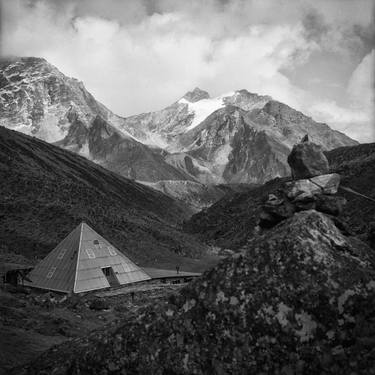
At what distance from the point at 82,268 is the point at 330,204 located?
38.3 m

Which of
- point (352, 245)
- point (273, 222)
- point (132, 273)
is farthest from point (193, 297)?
point (132, 273)

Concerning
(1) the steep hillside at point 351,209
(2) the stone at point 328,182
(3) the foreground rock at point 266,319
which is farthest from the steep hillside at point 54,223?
(3) the foreground rock at point 266,319

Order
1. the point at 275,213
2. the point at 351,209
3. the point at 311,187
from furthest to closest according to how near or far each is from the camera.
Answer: the point at 351,209 < the point at 311,187 < the point at 275,213

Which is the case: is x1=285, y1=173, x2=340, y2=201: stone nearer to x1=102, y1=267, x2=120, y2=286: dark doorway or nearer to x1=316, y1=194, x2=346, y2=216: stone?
x1=316, y1=194, x2=346, y2=216: stone

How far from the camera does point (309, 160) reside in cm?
1477

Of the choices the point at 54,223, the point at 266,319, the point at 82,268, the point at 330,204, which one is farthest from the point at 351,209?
the point at 266,319

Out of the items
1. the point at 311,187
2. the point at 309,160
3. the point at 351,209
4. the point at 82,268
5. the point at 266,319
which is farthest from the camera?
the point at 351,209

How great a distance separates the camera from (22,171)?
12925 centimetres

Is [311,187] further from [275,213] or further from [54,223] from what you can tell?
[54,223]

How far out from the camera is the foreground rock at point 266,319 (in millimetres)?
6918

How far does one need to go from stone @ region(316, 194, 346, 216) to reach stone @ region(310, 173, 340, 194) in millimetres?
594

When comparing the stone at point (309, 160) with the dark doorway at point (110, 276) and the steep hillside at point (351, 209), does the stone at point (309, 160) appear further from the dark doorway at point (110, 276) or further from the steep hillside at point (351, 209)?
the steep hillside at point (351, 209)

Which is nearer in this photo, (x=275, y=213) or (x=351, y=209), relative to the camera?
(x=275, y=213)

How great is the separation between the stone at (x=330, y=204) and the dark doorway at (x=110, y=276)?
39260mm
